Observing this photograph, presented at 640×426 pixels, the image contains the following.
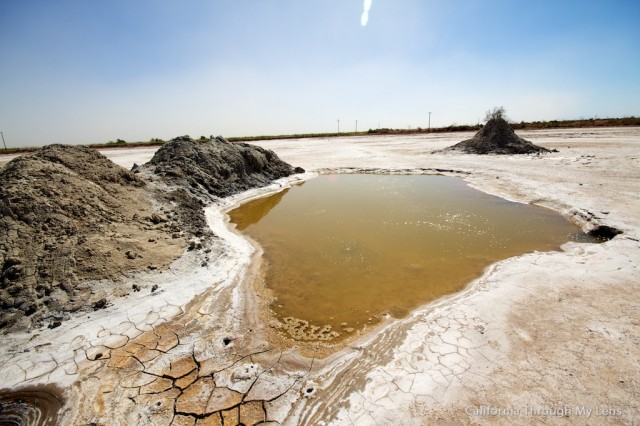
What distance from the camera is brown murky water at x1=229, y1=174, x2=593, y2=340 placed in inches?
190

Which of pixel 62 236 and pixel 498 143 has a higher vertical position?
pixel 498 143

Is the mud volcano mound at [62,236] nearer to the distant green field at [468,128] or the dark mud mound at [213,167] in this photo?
the dark mud mound at [213,167]

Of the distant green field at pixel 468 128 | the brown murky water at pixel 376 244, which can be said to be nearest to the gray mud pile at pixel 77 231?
the brown murky water at pixel 376 244

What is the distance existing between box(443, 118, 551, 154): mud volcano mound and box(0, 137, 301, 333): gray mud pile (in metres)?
17.5

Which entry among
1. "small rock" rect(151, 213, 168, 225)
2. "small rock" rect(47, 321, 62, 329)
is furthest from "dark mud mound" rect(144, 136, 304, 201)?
"small rock" rect(47, 321, 62, 329)

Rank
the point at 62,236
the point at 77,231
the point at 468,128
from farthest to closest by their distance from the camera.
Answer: the point at 468,128 < the point at 77,231 < the point at 62,236

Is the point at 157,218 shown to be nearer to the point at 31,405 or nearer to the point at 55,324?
the point at 55,324

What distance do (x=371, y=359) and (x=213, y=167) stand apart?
9.99 m

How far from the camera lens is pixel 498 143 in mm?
19531

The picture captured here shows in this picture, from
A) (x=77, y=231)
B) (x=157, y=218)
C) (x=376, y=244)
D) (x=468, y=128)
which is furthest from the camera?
(x=468, y=128)

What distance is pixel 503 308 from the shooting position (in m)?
4.42

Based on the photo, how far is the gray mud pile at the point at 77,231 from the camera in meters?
4.47

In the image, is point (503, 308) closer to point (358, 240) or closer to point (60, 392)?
point (358, 240)

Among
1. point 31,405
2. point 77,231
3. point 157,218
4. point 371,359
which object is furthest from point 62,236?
point 371,359
